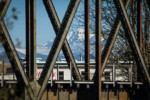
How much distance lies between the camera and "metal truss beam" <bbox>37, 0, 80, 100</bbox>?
526 inches

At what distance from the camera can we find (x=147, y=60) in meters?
23.4

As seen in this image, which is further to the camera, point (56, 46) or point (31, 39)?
point (56, 46)

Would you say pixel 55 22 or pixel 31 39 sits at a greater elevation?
pixel 55 22

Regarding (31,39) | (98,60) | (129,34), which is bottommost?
(98,60)

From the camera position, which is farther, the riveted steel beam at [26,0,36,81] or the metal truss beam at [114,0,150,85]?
the metal truss beam at [114,0,150,85]

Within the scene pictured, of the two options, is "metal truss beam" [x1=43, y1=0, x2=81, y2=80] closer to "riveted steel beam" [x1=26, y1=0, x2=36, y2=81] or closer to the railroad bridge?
the railroad bridge

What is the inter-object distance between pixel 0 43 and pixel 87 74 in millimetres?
14911

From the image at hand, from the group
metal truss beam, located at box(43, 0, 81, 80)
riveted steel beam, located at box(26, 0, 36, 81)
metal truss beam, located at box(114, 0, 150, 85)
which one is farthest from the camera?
metal truss beam, located at box(114, 0, 150, 85)

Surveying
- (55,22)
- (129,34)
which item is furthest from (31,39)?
(129,34)

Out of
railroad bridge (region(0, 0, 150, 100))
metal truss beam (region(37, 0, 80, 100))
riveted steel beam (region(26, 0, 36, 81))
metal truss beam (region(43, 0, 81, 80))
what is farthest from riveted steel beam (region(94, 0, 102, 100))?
riveted steel beam (region(26, 0, 36, 81))

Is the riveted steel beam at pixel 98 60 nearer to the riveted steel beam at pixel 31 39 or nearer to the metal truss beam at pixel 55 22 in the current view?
the metal truss beam at pixel 55 22

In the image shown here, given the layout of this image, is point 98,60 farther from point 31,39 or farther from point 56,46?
point 31,39

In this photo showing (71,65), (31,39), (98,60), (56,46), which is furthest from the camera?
(71,65)

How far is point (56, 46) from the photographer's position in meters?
14.0
